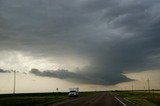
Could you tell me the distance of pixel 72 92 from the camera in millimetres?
101062

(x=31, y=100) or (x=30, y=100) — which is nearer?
(x=31, y=100)
